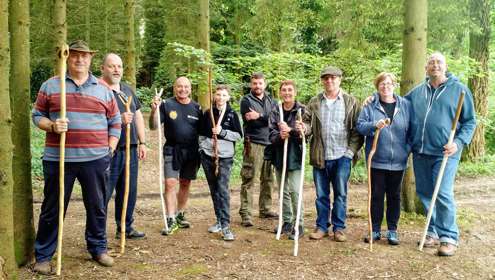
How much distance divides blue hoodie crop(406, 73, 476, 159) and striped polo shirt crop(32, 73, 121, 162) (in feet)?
12.8

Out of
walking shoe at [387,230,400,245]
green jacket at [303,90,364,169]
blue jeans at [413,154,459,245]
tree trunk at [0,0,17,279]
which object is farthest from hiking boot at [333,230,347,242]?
tree trunk at [0,0,17,279]

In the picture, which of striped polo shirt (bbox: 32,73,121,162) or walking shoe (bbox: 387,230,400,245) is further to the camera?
walking shoe (bbox: 387,230,400,245)

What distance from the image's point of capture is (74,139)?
450 cm

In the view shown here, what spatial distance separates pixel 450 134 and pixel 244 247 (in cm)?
292

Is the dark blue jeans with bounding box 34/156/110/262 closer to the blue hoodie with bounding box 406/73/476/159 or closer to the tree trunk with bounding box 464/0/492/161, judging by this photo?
the blue hoodie with bounding box 406/73/476/159

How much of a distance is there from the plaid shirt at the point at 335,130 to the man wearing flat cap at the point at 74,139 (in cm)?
275

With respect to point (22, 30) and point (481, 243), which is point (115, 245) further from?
point (481, 243)

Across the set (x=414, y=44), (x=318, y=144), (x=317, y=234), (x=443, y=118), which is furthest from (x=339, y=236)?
(x=414, y=44)

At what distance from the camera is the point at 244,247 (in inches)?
221

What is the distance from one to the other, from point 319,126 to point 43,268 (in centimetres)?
366

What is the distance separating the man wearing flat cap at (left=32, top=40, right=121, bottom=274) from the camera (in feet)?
14.7

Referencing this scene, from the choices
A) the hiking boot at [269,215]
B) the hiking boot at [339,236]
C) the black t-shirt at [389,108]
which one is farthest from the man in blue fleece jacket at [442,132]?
the hiking boot at [269,215]

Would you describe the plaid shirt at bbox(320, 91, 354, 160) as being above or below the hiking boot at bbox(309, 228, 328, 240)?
above

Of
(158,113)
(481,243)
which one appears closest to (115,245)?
(158,113)
